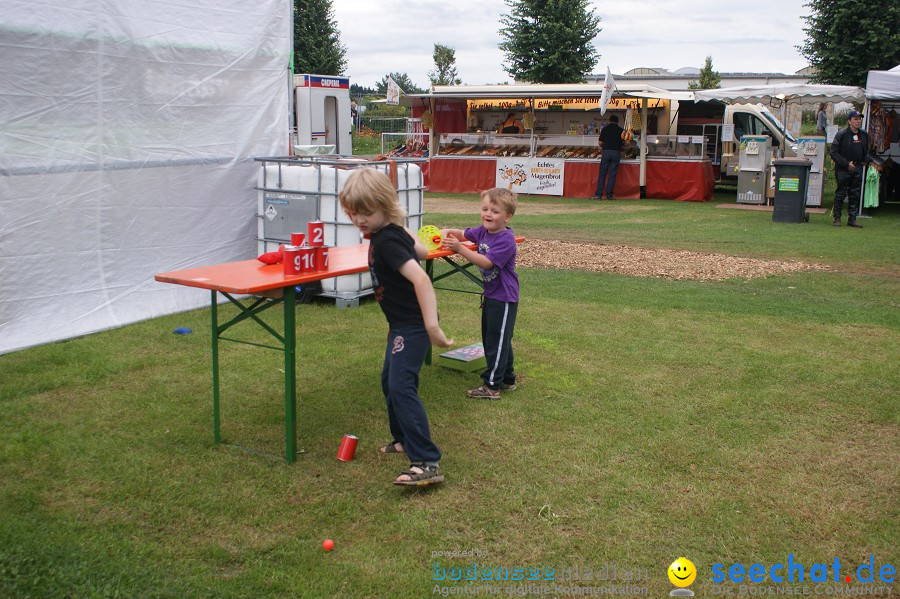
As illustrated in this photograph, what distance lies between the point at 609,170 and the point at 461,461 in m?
16.6

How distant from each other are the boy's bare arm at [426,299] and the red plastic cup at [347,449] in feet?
3.17

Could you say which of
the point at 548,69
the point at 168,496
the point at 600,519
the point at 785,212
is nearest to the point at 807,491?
the point at 600,519

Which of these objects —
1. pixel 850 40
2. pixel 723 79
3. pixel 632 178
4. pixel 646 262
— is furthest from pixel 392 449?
pixel 723 79

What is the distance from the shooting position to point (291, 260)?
4.57 metres

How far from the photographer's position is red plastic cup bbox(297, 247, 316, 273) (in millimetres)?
4621

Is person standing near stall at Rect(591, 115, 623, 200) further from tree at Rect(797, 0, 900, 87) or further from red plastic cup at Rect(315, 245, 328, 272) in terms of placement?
red plastic cup at Rect(315, 245, 328, 272)

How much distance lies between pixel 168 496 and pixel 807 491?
326cm

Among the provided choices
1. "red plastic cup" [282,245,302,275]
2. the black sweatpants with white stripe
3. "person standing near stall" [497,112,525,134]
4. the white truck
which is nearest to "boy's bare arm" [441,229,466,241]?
the black sweatpants with white stripe

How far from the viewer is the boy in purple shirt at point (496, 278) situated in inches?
217

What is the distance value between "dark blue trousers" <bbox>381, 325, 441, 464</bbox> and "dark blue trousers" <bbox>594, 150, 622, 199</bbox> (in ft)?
54.5

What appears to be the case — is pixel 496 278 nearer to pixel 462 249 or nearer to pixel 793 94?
pixel 462 249

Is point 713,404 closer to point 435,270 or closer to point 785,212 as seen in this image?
point 435,270

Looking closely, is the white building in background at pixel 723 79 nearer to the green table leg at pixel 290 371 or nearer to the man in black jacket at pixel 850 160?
the man in black jacket at pixel 850 160

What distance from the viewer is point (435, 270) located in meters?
10.4
